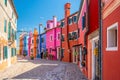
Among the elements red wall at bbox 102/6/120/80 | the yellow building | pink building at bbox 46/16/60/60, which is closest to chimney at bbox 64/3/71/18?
pink building at bbox 46/16/60/60

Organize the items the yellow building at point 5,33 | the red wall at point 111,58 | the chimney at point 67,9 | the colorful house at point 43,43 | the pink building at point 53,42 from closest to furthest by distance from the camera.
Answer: the red wall at point 111,58, the yellow building at point 5,33, the chimney at point 67,9, the pink building at point 53,42, the colorful house at point 43,43

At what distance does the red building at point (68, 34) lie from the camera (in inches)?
1255

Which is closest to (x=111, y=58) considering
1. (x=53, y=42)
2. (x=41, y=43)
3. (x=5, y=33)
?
(x=5, y=33)

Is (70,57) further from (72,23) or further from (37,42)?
(37,42)

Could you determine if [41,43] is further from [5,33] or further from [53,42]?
[5,33]

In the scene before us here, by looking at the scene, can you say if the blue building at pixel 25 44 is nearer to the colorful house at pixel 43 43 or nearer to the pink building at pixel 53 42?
the colorful house at pixel 43 43

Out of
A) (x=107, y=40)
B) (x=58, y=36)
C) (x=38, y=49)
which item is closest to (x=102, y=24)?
(x=107, y=40)

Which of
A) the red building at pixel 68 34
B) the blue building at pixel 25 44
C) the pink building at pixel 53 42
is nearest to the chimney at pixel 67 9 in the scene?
the red building at pixel 68 34

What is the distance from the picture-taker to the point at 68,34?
1336 inches

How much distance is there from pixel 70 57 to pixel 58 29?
8.09 meters

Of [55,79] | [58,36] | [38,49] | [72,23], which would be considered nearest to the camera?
[55,79]

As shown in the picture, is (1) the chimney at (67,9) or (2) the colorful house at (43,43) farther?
(2) the colorful house at (43,43)

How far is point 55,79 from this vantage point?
537 inches

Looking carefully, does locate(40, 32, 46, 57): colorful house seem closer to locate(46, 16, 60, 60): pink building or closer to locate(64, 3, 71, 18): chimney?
locate(46, 16, 60, 60): pink building
